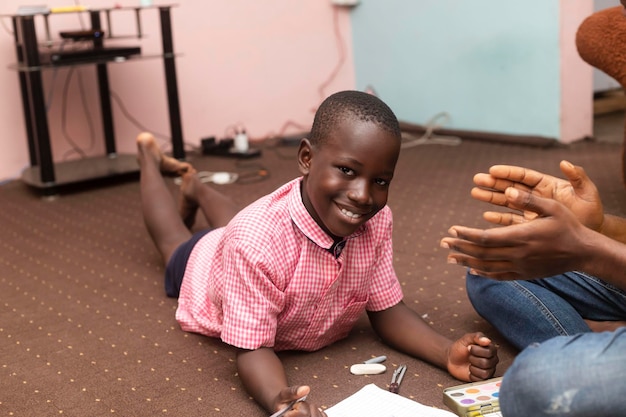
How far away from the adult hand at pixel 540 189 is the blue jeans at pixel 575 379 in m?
0.19

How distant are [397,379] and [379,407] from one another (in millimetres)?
129

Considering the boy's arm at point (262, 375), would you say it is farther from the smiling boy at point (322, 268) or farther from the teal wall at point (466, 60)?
the teal wall at point (466, 60)

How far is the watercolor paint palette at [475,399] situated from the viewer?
112cm

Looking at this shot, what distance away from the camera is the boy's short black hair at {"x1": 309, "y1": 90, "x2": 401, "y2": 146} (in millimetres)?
1199

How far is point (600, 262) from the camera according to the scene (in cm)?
93

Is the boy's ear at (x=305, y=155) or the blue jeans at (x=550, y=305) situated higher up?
the boy's ear at (x=305, y=155)

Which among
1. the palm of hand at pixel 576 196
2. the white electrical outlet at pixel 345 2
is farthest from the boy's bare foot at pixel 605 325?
the white electrical outlet at pixel 345 2

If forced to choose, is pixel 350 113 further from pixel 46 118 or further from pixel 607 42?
pixel 46 118

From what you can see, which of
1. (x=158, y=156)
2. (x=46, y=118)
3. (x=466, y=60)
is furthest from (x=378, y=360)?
(x=466, y=60)

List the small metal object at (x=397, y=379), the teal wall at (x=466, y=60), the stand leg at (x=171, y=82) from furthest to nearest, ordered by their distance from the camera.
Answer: the teal wall at (x=466, y=60)
the stand leg at (x=171, y=82)
the small metal object at (x=397, y=379)

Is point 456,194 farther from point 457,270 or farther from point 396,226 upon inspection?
point 457,270

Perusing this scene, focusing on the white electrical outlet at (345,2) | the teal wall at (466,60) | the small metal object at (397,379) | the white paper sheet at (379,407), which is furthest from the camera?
the white electrical outlet at (345,2)

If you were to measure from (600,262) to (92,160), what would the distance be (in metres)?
2.54

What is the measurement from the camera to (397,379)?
1285 millimetres
